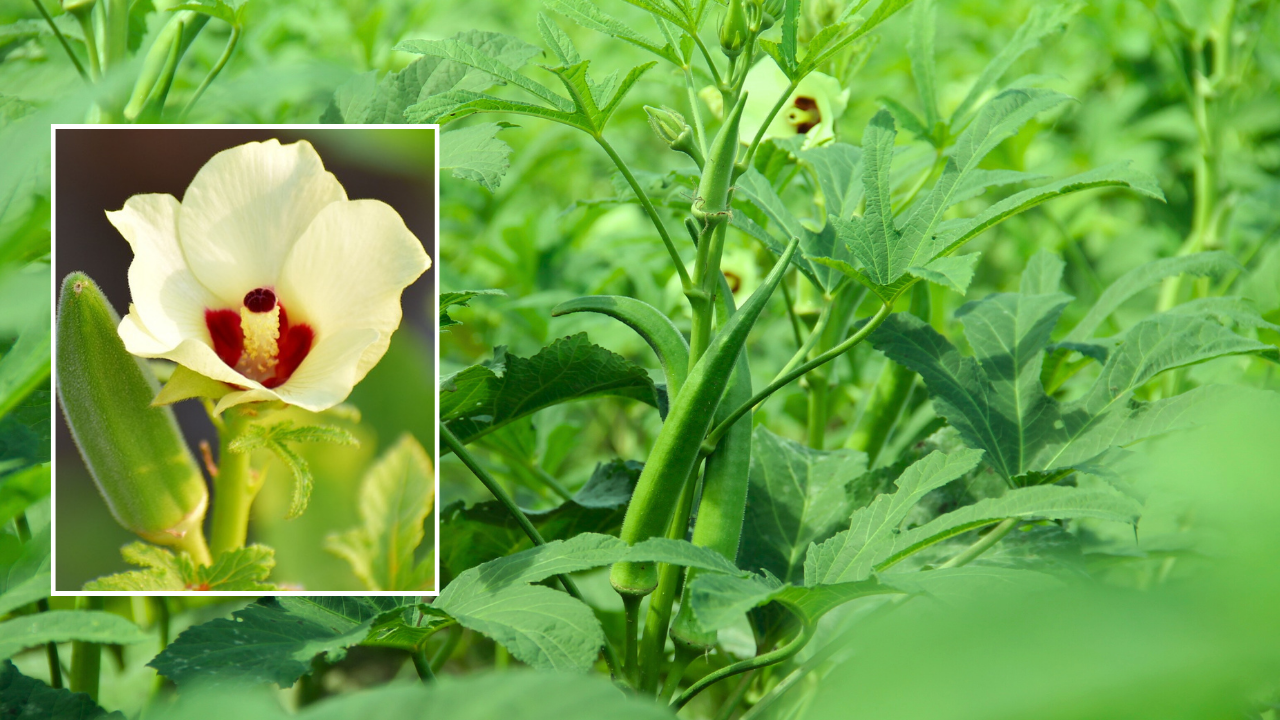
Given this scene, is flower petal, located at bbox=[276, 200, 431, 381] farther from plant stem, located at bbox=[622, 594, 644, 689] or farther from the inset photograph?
plant stem, located at bbox=[622, 594, 644, 689]

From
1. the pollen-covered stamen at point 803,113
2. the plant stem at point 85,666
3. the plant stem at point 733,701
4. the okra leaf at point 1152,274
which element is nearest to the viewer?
the plant stem at point 733,701

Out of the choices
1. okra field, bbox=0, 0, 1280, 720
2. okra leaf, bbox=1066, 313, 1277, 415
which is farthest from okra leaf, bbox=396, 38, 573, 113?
okra leaf, bbox=1066, 313, 1277, 415

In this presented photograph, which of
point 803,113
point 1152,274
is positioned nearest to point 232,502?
point 803,113

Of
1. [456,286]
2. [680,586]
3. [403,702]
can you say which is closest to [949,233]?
[680,586]

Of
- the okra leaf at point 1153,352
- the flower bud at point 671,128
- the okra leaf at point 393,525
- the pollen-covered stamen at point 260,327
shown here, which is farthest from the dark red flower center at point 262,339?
the okra leaf at point 1153,352

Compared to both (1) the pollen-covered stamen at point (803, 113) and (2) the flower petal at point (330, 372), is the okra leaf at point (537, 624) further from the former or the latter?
(1) the pollen-covered stamen at point (803, 113)

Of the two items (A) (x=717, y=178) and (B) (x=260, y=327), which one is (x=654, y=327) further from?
(B) (x=260, y=327)
